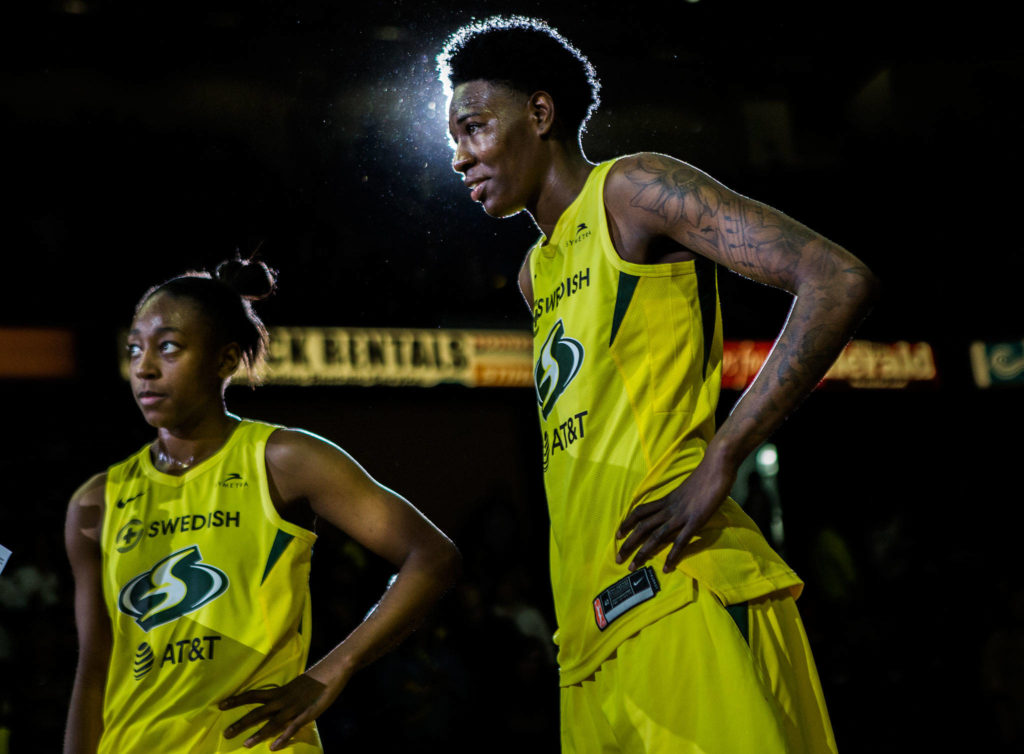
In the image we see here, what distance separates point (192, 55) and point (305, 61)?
1208mm

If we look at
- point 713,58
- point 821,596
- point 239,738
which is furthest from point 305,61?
point 821,596

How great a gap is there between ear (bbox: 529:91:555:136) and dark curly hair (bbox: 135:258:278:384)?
1.09m

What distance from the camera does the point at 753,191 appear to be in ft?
30.4

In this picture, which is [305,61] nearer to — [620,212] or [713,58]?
[713,58]

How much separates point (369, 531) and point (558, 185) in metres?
1.00

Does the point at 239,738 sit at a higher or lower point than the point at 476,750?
higher

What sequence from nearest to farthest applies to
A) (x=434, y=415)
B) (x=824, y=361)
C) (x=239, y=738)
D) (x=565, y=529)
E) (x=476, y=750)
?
(x=824, y=361) → (x=565, y=529) → (x=239, y=738) → (x=476, y=750) → (x=434, y=415)

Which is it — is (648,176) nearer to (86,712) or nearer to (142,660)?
(142,660)

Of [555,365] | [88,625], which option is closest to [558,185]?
[555,365]

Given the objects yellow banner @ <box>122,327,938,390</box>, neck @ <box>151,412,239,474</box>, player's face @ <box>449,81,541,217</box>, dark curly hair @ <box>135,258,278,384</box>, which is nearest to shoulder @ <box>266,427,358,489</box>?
neck @ <box>151,412,239,474</box>

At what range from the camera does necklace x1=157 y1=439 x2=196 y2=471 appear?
2773mm

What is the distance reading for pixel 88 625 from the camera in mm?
2744

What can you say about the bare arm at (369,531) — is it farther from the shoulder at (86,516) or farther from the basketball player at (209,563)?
the shoulder at (86,516)

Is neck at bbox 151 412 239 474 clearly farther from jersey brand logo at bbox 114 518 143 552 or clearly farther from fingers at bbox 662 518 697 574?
fingers at bbox 662 518 697 574
